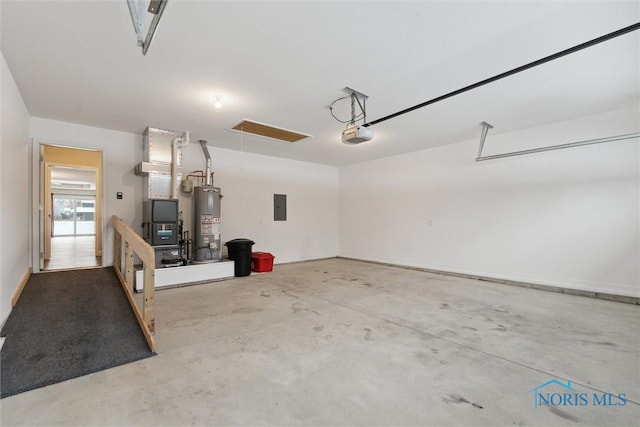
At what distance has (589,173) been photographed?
4770mm

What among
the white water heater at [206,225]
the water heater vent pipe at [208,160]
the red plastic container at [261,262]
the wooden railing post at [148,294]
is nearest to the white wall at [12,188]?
the wooden railing post at [148,294]

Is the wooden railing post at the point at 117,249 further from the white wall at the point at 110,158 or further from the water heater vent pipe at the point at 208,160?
the water heater vent pipe at the point at 208,160

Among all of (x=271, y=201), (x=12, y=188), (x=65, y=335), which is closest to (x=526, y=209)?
(x=271, y=201)

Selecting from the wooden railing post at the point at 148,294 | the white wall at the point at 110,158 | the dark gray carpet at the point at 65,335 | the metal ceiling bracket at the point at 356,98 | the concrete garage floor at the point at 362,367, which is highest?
the metal ceiling bracket at the point at 356,98

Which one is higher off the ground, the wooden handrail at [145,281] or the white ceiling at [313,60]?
the white ceiling at [313,60]

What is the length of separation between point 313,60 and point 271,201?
201 inches

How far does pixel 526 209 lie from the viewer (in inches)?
212

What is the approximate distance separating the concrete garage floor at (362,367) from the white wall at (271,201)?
2987 mm

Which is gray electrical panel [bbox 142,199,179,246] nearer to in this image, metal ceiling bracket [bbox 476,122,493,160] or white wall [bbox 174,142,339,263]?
white wall [bbox 174,142,339,263]

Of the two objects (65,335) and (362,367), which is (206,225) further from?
(362,367)

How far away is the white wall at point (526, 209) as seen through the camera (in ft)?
14.8

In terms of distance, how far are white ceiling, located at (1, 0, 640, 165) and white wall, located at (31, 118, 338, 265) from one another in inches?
27.1

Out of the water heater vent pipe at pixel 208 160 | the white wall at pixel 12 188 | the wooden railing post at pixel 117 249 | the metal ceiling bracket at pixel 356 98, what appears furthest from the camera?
the water heater vent pipe at pixel 208 160

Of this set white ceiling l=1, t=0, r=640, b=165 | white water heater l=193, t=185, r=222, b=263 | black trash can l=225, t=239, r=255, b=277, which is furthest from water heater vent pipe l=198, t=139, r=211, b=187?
black trash can l=225, t=239, r=255, b=277
